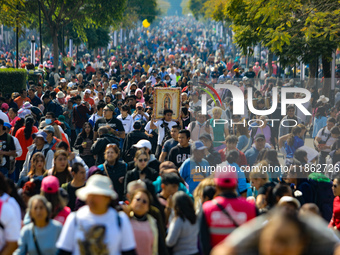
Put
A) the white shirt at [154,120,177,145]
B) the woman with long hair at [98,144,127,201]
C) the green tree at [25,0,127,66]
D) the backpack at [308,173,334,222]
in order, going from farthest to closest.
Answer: the green tree at [25,0,127,66] < the white shirt at [154,120,177,145] < the woman with long hair at [98,144,127,201] < the backpack at [308,173,334,222]

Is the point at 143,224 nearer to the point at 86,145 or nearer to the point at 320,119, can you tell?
the point at 86,145

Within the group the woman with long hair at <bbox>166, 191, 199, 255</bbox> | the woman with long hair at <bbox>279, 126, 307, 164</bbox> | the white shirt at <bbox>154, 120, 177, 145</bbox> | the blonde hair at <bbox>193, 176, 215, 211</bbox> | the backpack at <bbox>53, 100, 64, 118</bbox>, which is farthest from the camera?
the backpack at <bbox>53, 100, 64, 118</bbox>

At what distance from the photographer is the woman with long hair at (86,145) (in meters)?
11.6

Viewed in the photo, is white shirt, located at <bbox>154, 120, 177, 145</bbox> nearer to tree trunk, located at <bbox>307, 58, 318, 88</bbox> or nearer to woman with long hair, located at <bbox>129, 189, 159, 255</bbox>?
woman with long hair, located at <bbox>129, 189, 159, 255</bbox>

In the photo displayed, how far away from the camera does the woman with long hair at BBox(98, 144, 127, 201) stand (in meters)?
8.83

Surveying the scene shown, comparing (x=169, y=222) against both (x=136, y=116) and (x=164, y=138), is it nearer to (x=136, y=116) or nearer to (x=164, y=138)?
(x=164, y=138)

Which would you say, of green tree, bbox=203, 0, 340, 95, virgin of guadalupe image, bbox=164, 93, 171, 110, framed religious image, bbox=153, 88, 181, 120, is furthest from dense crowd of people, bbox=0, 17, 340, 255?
green tree, bbox=203, 0, 340, 95

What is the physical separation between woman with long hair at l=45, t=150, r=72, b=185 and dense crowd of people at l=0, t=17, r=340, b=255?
14mm

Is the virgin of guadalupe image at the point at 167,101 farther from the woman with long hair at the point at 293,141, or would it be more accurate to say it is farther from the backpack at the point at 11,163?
the backpack at the point at 11,163

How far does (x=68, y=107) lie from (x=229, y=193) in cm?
1002

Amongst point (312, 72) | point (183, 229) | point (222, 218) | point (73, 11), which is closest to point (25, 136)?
point (183, 229)

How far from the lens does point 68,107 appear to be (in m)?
15.2

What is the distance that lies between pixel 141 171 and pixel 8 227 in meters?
3.19

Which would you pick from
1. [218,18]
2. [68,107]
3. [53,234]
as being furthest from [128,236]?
[218,18]
